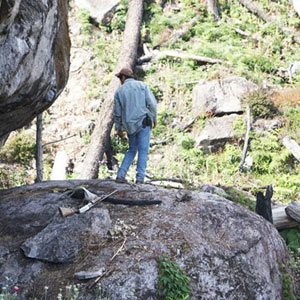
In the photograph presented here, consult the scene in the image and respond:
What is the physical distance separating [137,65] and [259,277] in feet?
41.3

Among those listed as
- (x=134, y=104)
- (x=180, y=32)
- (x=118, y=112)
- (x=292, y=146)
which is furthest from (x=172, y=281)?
(x=180, y=32)

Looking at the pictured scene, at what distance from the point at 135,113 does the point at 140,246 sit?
3189 millimetres

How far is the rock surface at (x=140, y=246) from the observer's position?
468cm

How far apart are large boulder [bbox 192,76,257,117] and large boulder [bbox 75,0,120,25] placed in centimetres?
587

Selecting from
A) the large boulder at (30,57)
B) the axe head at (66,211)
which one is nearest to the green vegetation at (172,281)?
the axe head at (66,211)

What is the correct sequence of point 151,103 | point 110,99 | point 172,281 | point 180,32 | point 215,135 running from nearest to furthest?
point 172,281 < point 151,103 < point 215,135 < point 110,99 < point 180,32

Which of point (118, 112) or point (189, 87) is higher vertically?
point (189, 87)

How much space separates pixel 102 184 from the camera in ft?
23.0

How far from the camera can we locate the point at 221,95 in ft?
47.2

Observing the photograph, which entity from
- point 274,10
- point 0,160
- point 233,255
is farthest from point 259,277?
point 274,10

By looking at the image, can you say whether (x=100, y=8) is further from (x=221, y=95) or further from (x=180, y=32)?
(x=221, y=95)

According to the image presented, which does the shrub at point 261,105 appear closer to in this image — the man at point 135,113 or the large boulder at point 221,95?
the large boulder at point 221,95

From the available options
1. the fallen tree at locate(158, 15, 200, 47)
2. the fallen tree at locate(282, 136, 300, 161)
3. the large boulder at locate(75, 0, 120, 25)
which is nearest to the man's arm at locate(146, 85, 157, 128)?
the fallen tree at locate(282, 136, 300, 161)

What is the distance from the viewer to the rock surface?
4676 mm
